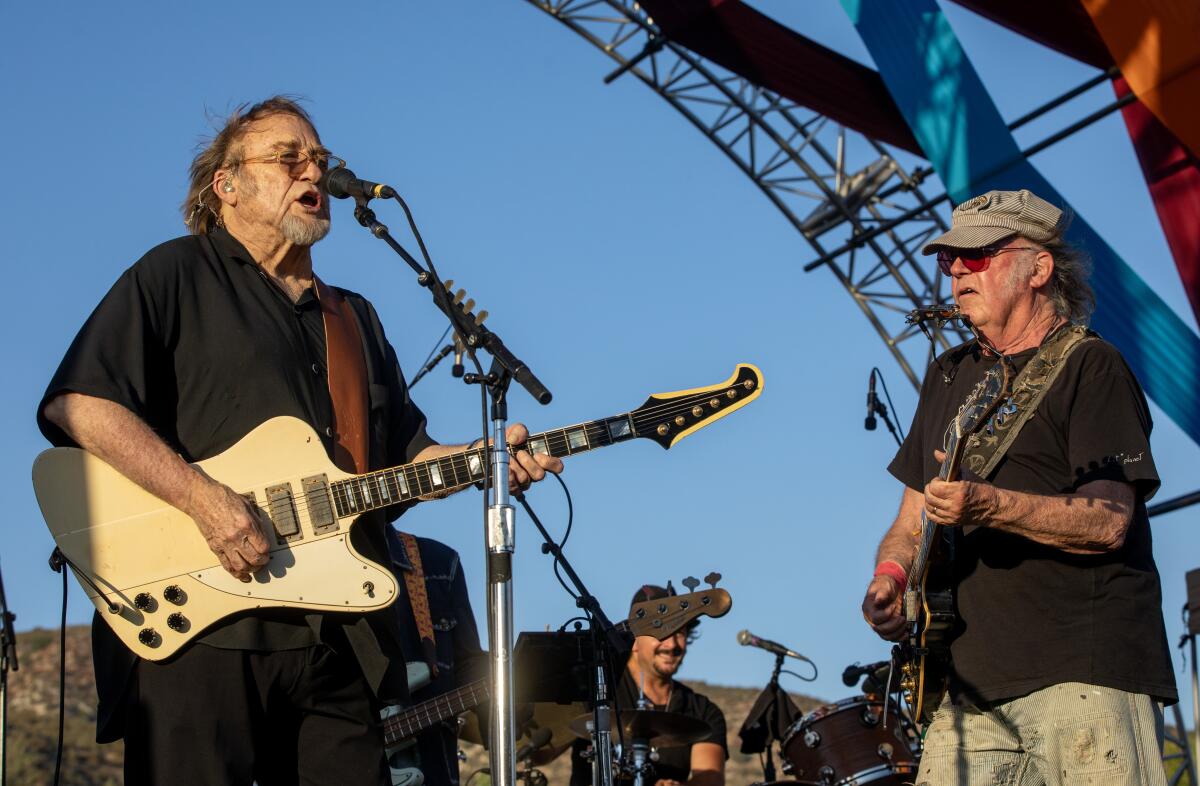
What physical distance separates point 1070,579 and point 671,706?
5435 millimetres

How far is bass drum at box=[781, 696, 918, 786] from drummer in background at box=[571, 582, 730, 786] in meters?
0.91

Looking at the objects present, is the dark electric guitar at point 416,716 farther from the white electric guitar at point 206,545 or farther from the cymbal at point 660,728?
the white electric guitar at point 206,545

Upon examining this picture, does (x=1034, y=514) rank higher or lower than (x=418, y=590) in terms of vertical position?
lower

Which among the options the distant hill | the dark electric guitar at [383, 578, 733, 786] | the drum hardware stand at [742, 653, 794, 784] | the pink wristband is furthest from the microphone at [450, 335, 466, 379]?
the distant hill

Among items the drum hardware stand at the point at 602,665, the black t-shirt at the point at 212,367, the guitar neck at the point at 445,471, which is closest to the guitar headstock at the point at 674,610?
the drum hardware stand at the point at 602,665

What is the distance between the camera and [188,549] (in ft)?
12.5

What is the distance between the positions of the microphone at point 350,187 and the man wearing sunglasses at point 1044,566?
174 centimetres

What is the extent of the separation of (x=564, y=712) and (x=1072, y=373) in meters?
4.77

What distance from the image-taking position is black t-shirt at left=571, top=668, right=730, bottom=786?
8.52 metres

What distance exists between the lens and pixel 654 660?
28.8ft

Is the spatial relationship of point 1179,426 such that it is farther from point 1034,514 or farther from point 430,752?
point 1034,514

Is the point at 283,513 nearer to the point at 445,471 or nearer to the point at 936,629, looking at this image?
the point at 445,471

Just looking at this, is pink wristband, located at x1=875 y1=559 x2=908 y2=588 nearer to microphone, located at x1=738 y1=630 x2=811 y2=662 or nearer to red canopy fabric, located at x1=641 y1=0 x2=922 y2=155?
microphone, located at x1=738 y1=630 x2=811 y2=662

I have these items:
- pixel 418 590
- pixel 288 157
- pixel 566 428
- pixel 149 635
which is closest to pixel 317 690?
pixel 149 635
